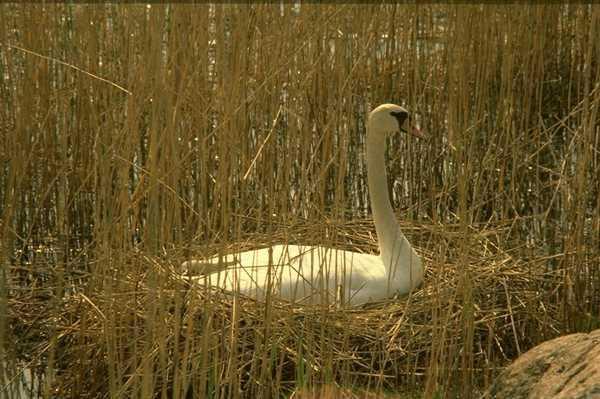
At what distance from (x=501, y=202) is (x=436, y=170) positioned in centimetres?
62

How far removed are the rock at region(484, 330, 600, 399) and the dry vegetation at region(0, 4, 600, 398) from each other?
244mm

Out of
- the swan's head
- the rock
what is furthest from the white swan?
the rock

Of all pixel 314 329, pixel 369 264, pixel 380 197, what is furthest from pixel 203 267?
pixel 380 197

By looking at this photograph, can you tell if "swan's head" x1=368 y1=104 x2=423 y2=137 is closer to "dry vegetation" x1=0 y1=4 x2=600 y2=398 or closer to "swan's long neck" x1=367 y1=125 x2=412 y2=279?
"swan's long neck" x1=367 y1=125 x2=412 y2=279

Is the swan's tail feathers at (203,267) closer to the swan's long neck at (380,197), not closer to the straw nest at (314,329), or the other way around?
the straw nest at (314,329)

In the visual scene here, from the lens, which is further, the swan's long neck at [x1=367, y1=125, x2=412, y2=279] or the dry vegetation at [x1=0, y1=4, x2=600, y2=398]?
the swan's long neck at [x1=367, y1=125, x2=412, y2=279]

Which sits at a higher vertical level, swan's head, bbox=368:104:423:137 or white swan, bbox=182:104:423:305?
swan's head, bbox=368:104:423:137

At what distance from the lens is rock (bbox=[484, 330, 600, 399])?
2307 millimetres

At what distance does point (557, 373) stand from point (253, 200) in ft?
5.78

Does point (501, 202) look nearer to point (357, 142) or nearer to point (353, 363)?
point (357, 142)

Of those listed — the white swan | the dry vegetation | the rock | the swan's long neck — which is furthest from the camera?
the swan's long neck

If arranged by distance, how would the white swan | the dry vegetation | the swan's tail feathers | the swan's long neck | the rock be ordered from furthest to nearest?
the swan's long neck, the white swan, the dry vegetation, the swan's tail feathers, the rock

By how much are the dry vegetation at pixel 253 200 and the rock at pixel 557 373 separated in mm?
244

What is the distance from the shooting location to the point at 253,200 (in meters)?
4.05
